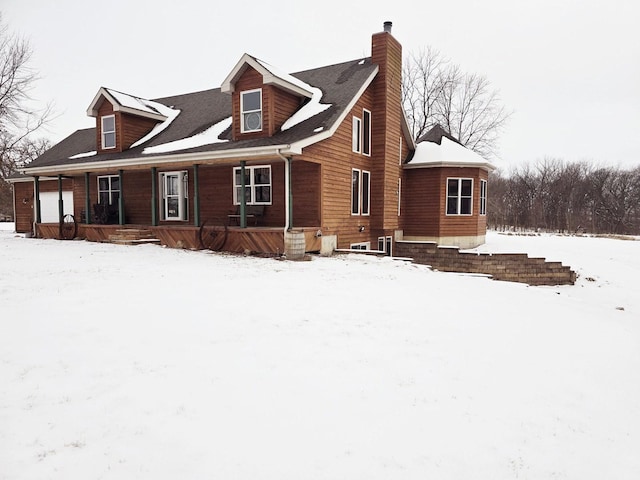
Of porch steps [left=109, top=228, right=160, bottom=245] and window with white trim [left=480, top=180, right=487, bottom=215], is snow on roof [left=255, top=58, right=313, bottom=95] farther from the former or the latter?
window with white trim [left=480, top=180, right=487, bottom=215]

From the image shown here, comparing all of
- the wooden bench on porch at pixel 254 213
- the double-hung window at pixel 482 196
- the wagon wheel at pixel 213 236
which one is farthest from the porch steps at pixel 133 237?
the double-hung window at pixel 482 196

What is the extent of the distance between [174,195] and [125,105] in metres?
4.45

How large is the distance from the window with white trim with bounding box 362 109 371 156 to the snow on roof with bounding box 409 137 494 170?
2.96 meters

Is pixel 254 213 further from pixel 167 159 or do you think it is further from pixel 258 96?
pixel 258 96

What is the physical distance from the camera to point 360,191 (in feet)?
47.3

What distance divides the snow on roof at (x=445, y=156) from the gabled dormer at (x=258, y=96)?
20.5 feet

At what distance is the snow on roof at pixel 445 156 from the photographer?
53.7ft

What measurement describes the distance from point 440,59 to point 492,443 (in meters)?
35.0

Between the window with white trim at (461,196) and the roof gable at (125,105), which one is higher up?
the roof gable at (125,105)

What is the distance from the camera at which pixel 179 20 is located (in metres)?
35.2

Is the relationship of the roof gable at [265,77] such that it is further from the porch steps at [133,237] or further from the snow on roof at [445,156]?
the snow on roof at [445,156]

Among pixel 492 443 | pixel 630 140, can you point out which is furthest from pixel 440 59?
pixel 630 140

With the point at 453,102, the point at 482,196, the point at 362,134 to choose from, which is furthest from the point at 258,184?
the point at 453,102

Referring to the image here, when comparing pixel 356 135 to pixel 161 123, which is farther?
pixel 161 123
